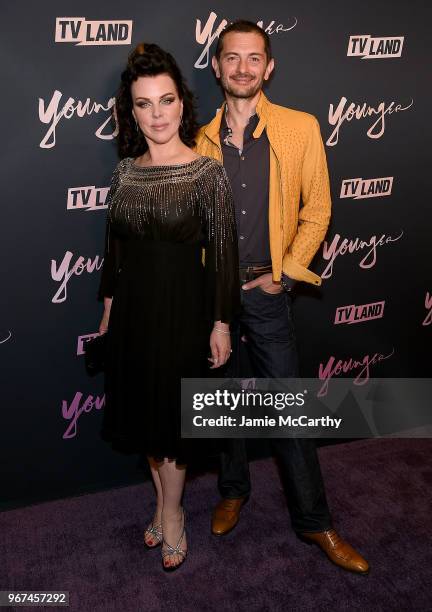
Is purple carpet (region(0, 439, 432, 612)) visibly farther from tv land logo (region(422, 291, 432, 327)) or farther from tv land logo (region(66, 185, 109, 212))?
tv land logo (region(66, 185, 109, 212))

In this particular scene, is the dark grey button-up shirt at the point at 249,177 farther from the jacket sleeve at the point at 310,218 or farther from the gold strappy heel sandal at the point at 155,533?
the gold strappy heel sandal at the point at 155,533

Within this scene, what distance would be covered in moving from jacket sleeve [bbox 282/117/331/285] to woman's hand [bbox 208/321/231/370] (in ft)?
1.49

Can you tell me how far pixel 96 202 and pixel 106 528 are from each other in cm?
153

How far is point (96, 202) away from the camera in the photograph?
284 centimetres

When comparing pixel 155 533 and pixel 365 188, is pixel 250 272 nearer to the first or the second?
pixel 365 188

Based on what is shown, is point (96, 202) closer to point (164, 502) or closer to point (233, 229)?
point (233, 229)

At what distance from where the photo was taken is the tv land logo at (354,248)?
130 inches

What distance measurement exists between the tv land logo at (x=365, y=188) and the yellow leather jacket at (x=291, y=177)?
536 millimetres

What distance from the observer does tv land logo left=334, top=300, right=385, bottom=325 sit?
346cm

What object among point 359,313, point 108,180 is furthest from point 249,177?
point 359,313

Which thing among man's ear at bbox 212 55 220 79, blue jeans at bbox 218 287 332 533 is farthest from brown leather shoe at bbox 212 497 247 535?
man's ear at bbox 212 55 220 79

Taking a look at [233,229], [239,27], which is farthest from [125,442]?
[239,27]

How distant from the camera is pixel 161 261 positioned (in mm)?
2365

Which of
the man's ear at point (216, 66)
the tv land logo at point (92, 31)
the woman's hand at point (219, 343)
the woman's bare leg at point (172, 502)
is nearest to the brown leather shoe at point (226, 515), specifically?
the woman's bare leg at point (172, 502)
